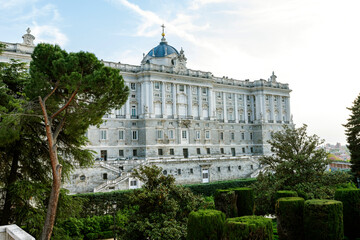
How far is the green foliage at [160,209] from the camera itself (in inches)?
488

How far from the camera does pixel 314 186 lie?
17.7 m

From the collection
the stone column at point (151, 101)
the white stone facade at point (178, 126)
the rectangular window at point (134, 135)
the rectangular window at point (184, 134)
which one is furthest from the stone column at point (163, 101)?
the rectangular window at point (134, 135)

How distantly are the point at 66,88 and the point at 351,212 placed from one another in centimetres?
1347

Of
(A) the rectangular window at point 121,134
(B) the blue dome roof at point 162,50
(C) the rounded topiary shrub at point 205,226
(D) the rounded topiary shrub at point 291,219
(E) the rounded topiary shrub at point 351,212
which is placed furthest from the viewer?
(B) the blue dome roof at point 162,50

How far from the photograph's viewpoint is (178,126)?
4400 centimetres

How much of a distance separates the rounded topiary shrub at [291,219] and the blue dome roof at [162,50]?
36.6 m

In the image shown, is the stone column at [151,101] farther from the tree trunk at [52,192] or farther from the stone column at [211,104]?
the tree trunk at [52,192]

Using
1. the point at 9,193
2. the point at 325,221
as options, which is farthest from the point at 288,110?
the point at 9,193

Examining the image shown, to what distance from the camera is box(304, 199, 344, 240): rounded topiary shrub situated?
36.1 feet

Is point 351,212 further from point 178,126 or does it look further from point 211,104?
point 211,104

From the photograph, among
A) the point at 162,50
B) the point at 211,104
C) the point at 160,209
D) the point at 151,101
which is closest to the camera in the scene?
the point at 160,209

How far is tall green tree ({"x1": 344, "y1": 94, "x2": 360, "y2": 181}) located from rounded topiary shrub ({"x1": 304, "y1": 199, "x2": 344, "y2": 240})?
2246 centimetres

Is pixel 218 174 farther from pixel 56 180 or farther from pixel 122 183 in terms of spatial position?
pixel 56 180

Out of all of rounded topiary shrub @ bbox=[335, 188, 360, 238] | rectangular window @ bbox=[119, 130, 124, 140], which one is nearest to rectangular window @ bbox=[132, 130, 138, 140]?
rectangular window @ bbox=[119, 130, 124, 140]
